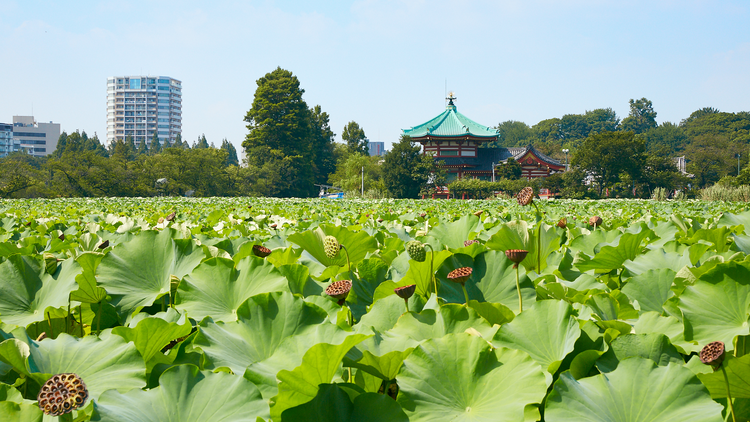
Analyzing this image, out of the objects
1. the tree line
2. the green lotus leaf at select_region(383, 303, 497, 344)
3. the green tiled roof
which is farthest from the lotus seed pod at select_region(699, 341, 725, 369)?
the green tiled roof

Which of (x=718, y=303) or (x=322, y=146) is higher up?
(x=322, y=146)

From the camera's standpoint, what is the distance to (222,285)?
901 millimetres

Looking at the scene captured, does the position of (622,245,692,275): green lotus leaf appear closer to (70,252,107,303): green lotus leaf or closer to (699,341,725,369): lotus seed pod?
(699,341,725,369): lotus seed pod

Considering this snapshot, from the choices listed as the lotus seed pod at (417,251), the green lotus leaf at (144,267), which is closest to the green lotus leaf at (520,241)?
the lotus seed pod at (417,251)

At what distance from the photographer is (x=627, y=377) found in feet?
1.80

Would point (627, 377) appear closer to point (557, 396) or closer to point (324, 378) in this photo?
point (557, 396)

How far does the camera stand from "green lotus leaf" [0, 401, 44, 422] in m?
0.51

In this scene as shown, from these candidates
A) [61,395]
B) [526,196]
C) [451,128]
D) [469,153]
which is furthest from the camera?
[451,128]

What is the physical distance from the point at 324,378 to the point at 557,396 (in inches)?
9.8

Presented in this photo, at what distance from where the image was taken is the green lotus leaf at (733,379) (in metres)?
0.54

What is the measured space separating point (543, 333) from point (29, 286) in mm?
976

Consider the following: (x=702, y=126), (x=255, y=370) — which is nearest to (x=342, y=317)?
(x=255, y=370)

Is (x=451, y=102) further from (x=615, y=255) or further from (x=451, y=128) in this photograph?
(x=615, y=255)

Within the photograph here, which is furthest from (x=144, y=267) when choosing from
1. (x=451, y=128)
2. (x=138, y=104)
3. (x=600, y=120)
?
(x=138, y=104)
